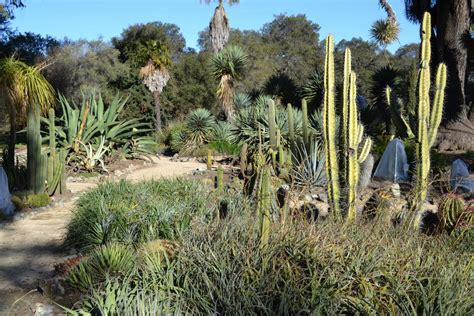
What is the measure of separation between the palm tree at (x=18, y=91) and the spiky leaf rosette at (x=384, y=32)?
764 inches

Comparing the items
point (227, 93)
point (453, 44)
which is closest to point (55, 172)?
point (227, 93)

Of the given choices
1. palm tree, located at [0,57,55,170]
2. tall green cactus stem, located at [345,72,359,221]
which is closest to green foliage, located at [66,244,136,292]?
tall green cactus stem, located at [345,72,359,221]

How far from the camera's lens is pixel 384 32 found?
91.8 feet

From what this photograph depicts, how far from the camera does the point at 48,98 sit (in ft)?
39.3

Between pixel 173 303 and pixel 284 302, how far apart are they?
0.80 metres

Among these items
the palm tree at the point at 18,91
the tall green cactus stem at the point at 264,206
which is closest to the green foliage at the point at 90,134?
the palm tree at the point at 18,91

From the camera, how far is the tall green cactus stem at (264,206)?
171 inches

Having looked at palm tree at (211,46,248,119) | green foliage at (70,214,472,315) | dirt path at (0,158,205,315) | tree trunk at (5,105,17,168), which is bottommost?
dirt path at (0,158,205,315)

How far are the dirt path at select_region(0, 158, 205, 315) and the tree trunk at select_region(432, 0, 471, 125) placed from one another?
13386 millimetres

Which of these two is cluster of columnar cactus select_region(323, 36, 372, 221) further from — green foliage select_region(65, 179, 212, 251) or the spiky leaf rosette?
the spiky leaf rosette

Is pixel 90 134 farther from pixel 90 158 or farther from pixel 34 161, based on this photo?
pixel 34 161

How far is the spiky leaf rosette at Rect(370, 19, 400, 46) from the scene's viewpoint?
1063 inches

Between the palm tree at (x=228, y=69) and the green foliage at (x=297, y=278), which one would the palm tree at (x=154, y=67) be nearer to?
the palm tree at (x=228, y=69)

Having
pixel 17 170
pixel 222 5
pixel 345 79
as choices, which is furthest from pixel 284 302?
pixel 222 5
